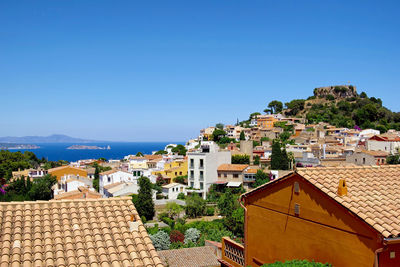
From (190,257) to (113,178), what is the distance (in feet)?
101

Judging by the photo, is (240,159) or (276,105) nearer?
(240,159)

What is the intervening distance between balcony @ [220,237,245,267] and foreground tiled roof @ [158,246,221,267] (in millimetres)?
12257

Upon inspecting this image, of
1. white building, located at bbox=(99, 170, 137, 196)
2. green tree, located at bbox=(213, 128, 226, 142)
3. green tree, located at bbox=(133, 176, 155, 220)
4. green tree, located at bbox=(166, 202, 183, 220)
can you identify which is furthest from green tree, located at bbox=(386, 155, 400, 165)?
green tree, located at bbox=(213, 128, 226, 142)

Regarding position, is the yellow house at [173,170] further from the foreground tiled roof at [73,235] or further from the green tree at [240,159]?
the foreground tiled roof at [73,235]

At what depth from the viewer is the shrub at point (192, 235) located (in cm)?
2905

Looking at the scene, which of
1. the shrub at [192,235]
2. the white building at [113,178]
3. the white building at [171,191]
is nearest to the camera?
the shrub at [192,235]

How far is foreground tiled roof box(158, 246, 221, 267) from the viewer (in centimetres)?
2189

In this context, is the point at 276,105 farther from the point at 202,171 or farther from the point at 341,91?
the point at 202,171

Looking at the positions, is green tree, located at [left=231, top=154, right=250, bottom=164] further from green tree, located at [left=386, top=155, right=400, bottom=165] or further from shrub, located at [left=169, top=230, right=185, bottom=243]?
shrub, located at [left=169, top=230, right=185, bottom=243]

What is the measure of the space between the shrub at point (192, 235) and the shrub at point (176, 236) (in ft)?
1.58

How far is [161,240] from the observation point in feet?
89.8

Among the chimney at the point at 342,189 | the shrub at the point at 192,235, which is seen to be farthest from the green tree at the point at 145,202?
the chimney at the point at 342,189

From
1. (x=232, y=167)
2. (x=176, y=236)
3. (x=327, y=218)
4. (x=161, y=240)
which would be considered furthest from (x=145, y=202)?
(x=327, y=218)

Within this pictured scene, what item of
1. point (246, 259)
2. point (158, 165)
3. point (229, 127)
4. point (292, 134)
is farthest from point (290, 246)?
point (229, 127)
